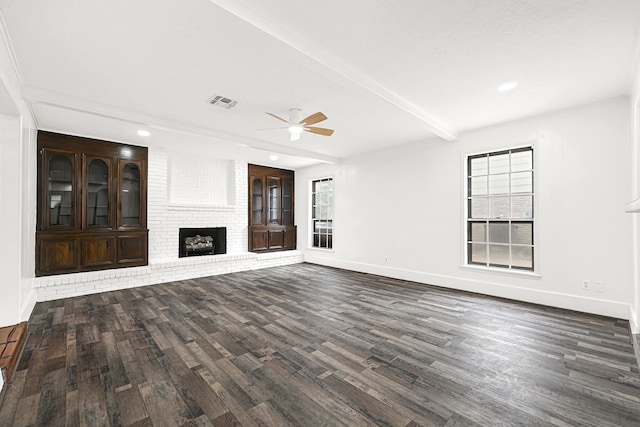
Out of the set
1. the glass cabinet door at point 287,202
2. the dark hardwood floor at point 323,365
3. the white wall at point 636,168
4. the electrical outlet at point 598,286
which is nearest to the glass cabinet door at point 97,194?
the dark hardwood floor at point 323,365

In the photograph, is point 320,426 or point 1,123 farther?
point 1,123

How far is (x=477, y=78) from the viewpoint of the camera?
122 inches

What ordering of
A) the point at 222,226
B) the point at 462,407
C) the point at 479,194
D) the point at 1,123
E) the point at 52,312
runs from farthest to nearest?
1. the point at 222,226
2. the point at 479,194
3. the point at 52,312
4. the point at 1,123
5. the point at 462,407

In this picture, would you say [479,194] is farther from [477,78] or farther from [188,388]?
[188,388]

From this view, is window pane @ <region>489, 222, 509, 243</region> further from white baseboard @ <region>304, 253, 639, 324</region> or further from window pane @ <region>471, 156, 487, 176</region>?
window pane @ <region>471, 156, 487, 176</region>

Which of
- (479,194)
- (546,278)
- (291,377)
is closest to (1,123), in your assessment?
(291,377)

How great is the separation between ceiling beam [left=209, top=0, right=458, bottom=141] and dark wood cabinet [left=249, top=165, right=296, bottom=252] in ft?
15.5

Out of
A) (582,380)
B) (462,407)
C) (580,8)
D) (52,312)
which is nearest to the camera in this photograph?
(462,407)

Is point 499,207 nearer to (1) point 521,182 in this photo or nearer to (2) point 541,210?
(1) point 521,182

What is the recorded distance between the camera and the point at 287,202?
8.30 meters

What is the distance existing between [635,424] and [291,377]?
224cm

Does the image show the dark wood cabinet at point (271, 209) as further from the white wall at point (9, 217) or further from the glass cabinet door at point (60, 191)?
the white wall at point (9, 217)

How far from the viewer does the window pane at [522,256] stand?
4.38 m

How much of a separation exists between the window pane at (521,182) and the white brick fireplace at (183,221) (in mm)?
5304
